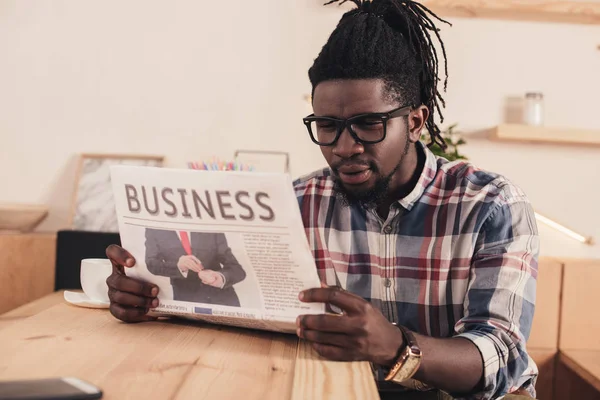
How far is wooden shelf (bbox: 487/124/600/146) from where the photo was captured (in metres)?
2.20

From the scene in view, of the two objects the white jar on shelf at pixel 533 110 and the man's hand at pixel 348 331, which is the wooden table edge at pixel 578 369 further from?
the man's hand at pixel 348 331

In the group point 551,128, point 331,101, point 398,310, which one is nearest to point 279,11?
point 551,128

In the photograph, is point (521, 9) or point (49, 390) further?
point (521, 9)

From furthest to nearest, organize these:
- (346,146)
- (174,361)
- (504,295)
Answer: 1. (346,146)
2. (504,295)
3. (174,361)

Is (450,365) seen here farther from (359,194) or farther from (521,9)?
(521,9)

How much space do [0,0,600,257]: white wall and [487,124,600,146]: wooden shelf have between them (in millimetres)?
76

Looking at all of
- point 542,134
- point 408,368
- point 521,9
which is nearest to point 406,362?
point 408,368

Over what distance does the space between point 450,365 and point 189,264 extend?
0.40 metres

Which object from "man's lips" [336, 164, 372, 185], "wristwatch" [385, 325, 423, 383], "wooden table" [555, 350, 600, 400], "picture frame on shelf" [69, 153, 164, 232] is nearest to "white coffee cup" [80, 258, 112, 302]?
"man's lips" [336, 164, 372, 185]

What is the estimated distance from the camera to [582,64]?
90.6 inches

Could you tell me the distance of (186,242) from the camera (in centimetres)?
89

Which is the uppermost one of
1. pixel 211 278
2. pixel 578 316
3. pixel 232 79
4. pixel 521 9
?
pixel 521 9

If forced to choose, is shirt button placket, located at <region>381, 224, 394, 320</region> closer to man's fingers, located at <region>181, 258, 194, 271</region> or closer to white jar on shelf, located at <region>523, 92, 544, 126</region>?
man's fingers, located at <region>181, 258, 194, 271</region>

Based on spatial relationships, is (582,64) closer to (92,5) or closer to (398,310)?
(398,310)
